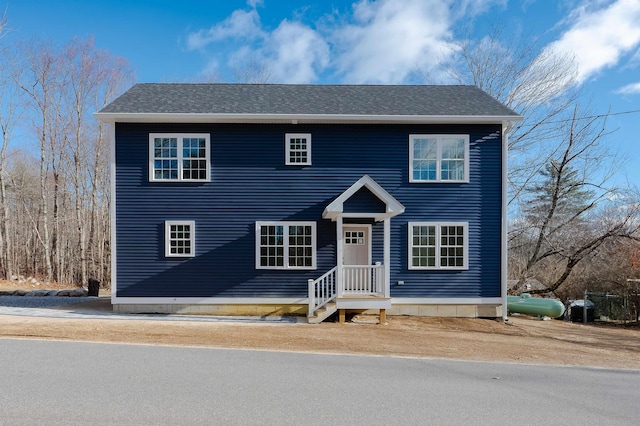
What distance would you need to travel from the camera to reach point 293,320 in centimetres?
1320

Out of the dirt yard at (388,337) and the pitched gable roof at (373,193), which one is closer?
the dirt yard at (388,337)

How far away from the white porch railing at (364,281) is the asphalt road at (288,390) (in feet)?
15.7

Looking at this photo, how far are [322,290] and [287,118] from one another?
573cm

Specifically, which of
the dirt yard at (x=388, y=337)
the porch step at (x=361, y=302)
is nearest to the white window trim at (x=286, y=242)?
the porch step at (x=361, y=302)

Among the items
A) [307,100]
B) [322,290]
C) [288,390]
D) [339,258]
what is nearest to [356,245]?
[339,258]

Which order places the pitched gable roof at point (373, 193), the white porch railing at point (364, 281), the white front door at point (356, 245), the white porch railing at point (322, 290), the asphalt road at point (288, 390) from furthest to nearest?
the white front door at point (356, 245), the white porch railing at point (364, 281), the white porch railing at point (322, 290), the pitched gable roof at point (373, 193), the asphalt road at point (288, 390)

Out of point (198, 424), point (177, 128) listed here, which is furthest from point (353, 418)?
point (177, 128)

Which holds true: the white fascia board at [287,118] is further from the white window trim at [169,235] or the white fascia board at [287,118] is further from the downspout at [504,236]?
the white window trim at [169,235]

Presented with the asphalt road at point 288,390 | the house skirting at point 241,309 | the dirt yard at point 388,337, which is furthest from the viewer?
the house skirting at point 241,309

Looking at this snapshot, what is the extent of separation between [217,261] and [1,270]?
2368 centimetres

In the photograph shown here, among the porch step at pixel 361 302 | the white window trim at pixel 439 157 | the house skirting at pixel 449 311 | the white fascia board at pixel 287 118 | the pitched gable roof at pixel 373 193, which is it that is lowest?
the house skirting at pixel 449 311

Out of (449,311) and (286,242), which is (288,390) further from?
(449,311)

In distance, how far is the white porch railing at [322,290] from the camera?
1299 cm

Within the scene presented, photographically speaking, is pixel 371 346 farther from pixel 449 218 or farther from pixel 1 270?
pixel 1 270
